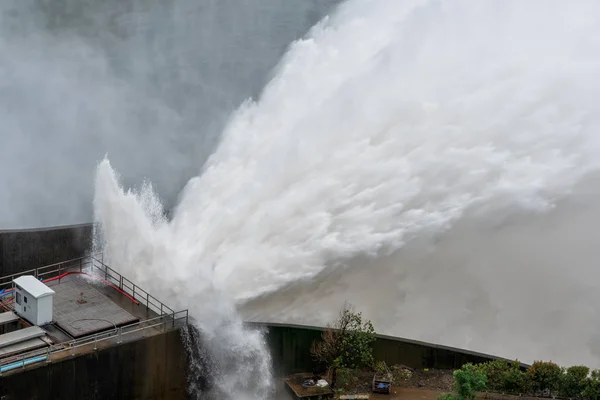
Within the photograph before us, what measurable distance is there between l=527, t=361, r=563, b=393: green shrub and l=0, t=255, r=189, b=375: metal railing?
8725 millimetres

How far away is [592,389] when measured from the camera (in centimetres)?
1877

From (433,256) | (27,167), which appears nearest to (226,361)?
(433,256)

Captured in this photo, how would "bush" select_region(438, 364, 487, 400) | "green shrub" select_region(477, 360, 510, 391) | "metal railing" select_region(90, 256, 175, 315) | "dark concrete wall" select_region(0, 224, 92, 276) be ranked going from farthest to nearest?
1. "dark concrete wall" select_region(0, 224, 92, 276)
2. "metal railing" select_region(90, 256, 175, 315)
3. "green shrub" select_region(477, 360, 510, 391)
4. "bush" select_region(438, 364, 487, 400)

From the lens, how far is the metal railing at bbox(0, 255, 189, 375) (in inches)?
695

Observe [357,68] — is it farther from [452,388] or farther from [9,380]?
[9,380]

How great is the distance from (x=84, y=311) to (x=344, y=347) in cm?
677

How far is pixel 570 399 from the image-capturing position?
19141 mm

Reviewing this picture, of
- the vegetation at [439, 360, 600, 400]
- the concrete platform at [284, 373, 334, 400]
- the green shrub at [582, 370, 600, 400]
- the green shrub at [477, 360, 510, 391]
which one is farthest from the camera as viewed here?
the concrete platform at [284, 373, 334, 400]

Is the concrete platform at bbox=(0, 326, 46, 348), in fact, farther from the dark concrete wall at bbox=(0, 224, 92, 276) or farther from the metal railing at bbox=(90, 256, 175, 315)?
the dark concrete wall at bbox=(0, 224, 92, 276)

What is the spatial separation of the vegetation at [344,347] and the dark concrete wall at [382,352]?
38 cm

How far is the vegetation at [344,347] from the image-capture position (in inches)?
807

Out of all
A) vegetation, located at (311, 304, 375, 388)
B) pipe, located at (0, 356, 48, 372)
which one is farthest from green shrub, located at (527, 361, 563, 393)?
pipe, located at (0, 356, 48, 372)

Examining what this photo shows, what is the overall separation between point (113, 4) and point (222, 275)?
2579 cm

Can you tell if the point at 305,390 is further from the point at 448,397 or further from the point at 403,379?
the point at 448,397
